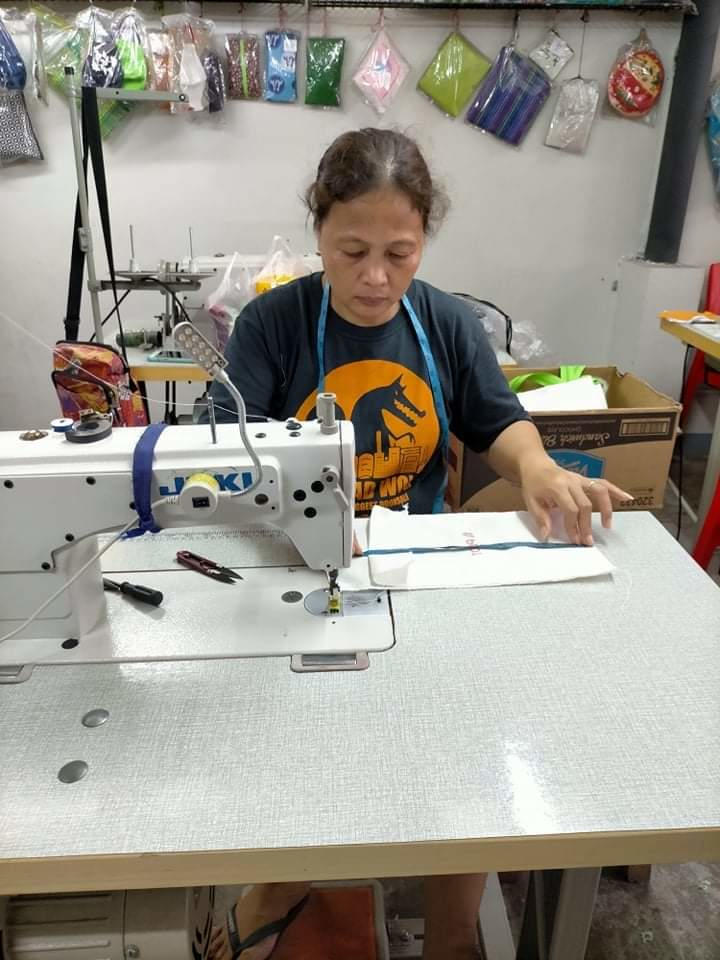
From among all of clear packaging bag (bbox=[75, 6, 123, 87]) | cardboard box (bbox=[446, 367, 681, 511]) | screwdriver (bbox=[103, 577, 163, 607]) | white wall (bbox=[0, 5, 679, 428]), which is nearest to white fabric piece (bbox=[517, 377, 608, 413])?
cardboard box (bbox=[446, 367, 681, 511])

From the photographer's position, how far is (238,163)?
3.12 m

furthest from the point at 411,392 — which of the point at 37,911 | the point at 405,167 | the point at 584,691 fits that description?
the point at 37,911

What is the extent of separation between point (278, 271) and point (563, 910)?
80.6 inches

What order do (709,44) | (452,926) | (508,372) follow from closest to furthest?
1. (452,926)
2. (508,372)
3. (709,44)

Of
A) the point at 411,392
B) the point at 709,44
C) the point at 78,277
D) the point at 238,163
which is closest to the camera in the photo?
the point at 411,392

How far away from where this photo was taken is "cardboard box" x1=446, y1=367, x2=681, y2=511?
224 cm

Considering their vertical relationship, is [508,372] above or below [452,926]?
above

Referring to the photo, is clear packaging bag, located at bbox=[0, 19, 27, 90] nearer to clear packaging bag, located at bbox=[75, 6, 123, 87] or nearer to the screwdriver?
clear packaging bag, located at bbox=[75, 6, 123, 87]

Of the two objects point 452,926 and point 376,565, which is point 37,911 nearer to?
point 376,565

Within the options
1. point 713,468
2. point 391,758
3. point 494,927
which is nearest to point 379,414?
point 391,758

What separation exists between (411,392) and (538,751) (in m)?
0.80

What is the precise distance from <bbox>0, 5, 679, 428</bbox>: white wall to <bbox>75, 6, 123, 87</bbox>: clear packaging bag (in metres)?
0.23

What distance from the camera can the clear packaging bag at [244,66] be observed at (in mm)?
2879

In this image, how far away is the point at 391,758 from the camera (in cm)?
72
